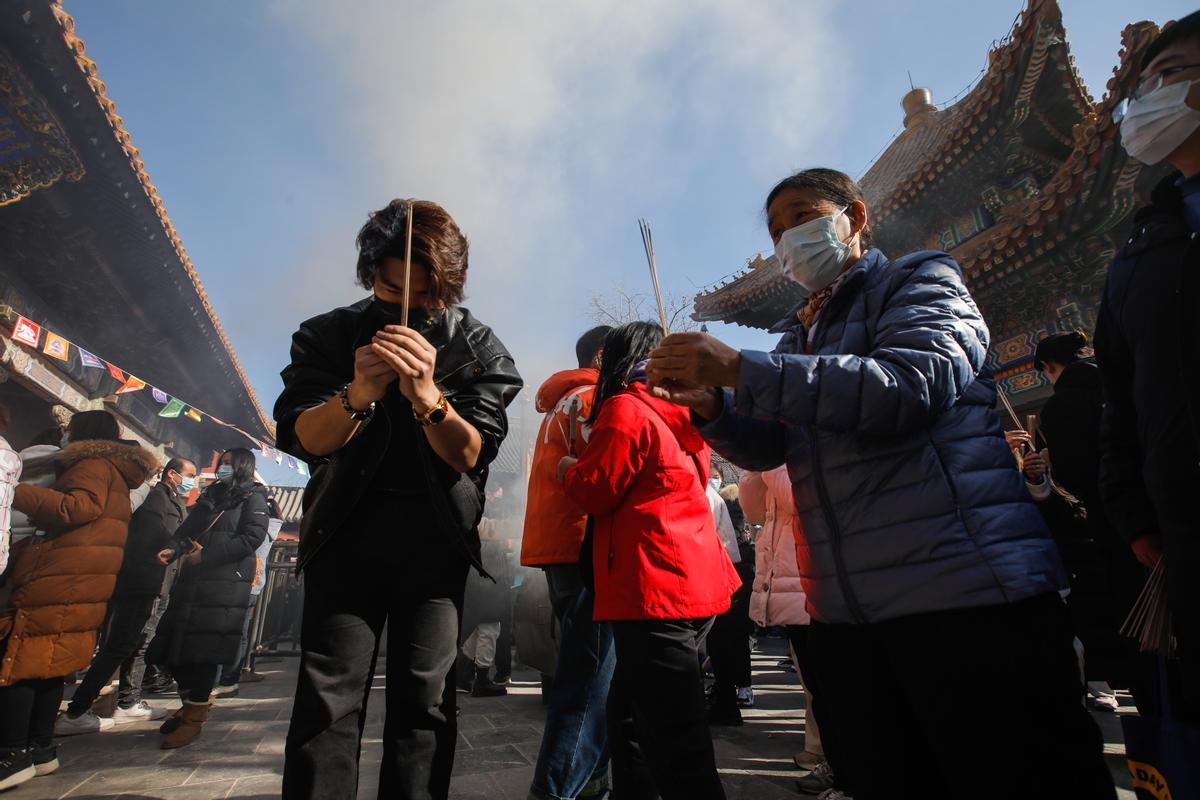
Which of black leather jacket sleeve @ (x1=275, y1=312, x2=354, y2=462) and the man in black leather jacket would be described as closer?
the man in black leather jacket

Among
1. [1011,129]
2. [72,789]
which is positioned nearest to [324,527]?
[72,789]

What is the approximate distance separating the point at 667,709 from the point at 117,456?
372 cm

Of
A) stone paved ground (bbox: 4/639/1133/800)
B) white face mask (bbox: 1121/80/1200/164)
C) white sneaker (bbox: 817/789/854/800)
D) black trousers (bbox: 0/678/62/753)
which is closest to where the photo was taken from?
white face mask (bbox: 1121/80/1200/164)

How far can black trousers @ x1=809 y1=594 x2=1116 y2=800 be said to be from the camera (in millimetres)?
979

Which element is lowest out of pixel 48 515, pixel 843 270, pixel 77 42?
pixel 48 515

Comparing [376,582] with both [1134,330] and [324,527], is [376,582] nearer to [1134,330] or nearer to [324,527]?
[324,527]

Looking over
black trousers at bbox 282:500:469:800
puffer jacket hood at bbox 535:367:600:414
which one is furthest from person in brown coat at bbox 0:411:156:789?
puffer jacket hood at bbox 535:367:600:414

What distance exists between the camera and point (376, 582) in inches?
59.9

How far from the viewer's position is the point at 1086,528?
11.0ft

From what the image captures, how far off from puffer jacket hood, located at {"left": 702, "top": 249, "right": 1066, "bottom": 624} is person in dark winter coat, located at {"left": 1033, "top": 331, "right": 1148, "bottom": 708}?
152cm

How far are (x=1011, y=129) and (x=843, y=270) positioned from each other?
8646 millimetres

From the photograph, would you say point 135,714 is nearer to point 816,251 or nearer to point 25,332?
point 25,332

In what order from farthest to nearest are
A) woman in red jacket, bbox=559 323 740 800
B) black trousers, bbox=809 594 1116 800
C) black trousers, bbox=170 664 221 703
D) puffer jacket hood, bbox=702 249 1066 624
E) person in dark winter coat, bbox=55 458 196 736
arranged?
person in dark winter coat, bbox=55 458 196 736
black trousers, bbox=170 664 221 703
woman in red jacket, bbox=559 323 740 800
puffer jacket hood, bbox=702 249 1066 624
black trousers, bbox=809 594 1116 800

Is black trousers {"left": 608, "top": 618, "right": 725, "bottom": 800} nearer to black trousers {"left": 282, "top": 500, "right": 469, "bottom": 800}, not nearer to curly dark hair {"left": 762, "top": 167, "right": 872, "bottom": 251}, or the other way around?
black trousers {"left": 282, "top": 500, "right": 469, "bottom": 800}
